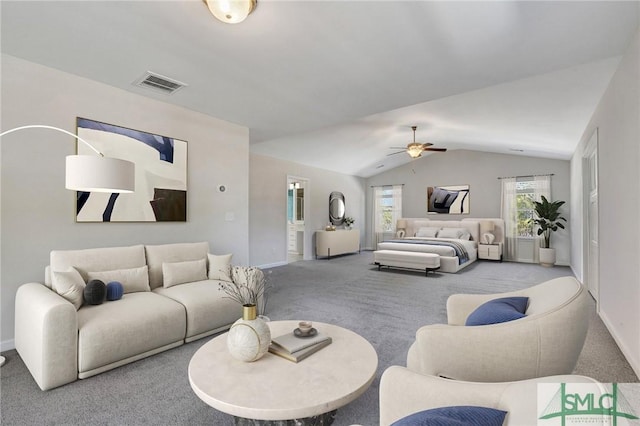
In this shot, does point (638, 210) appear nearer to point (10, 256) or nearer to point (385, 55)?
point (385, 55)

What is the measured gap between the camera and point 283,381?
1.40 m

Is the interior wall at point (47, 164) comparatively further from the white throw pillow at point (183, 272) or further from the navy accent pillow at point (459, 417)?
the navy accent pillow at point (459, 417)

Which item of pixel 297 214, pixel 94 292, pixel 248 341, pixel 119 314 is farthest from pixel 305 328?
pixel 297 214

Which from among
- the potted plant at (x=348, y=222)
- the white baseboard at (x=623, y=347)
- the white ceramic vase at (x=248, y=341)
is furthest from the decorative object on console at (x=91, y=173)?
the potted plant at (x=348, y=222)

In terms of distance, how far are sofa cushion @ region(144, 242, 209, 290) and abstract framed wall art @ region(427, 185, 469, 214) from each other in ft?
24.2

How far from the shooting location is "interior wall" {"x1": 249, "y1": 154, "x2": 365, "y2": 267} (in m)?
6.54

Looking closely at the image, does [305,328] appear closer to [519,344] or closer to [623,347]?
[519,344]

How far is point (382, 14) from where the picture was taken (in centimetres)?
228

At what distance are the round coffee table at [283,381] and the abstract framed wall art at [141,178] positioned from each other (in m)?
2.31

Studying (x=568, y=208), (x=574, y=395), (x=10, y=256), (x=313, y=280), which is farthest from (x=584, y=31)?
(x=568, y=208)

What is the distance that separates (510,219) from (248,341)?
8306mm

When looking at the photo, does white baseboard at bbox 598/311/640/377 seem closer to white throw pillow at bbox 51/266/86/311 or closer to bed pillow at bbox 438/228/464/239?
white throw pillow at bbox 51/266/86/311

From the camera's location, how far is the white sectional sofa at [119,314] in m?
2.04

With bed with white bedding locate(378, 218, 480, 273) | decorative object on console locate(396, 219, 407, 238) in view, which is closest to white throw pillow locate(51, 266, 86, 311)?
bed with white bedding locate(378, 218, 480, 273)
